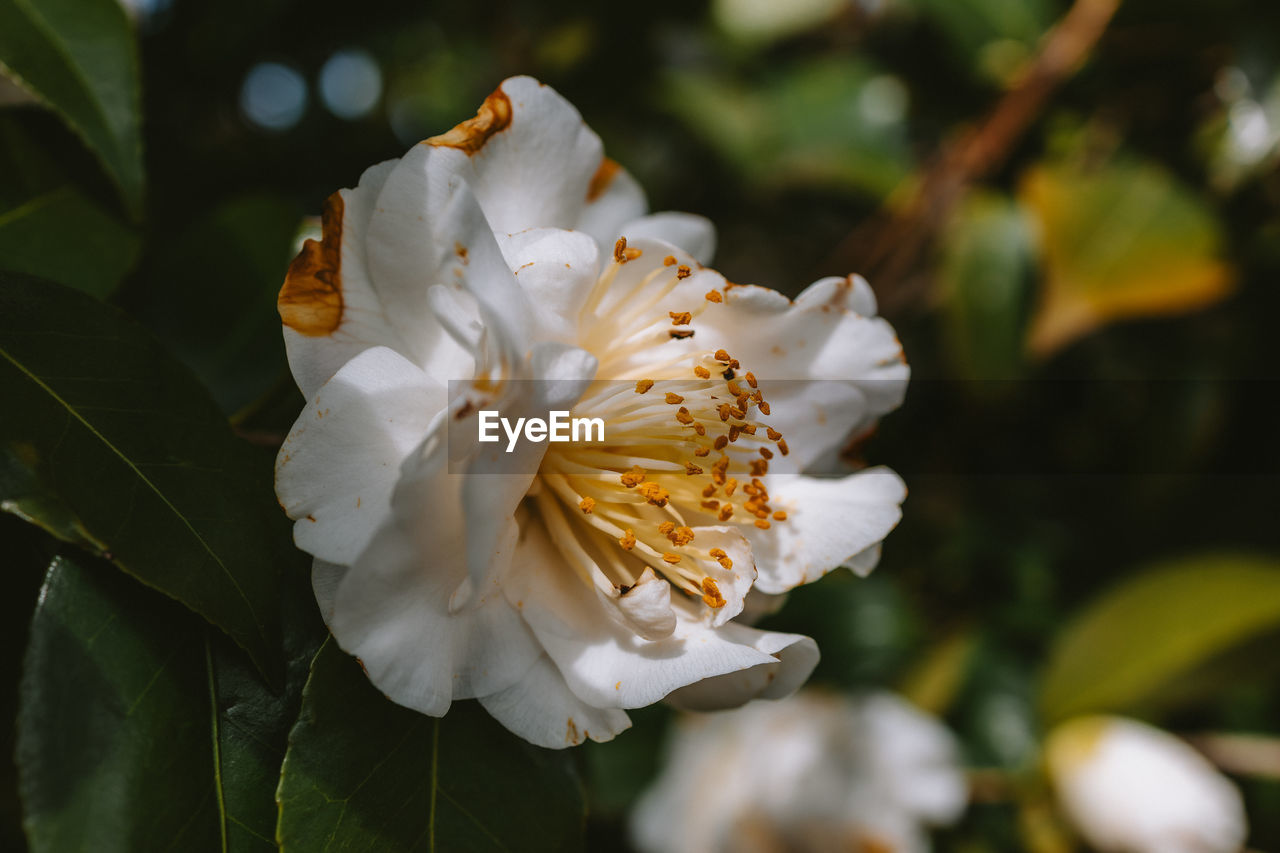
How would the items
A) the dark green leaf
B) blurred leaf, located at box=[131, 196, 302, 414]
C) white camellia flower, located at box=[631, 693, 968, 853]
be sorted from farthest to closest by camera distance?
white camellia flower, located at box=[631, 693, 968, 853] < blurred leaf, located at box=[131, 196, 302, 414] < the dark green leaf

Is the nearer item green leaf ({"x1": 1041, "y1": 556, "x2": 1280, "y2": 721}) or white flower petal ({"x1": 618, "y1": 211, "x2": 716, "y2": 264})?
white flower petal ({"x1": 618, "y1": 211, "x2": 716, "y2": 264})

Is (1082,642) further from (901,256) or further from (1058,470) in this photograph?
(901,256)

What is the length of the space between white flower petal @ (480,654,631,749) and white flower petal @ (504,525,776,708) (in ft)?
0.04

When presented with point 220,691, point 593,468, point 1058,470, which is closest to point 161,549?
point 220,691

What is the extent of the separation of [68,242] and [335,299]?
0.25 m

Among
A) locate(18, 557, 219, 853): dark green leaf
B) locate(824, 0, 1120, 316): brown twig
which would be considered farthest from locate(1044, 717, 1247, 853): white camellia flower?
locate(18, 557, 219, 853): dark green leaf

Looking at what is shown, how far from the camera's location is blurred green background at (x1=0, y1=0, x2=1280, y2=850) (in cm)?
113

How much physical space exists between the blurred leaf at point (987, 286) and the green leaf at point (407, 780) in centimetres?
86

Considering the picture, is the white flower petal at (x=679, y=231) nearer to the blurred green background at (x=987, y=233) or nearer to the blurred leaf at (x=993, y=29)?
the blurred green background at (x=987, y=233)

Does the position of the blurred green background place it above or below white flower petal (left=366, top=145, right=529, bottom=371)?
below

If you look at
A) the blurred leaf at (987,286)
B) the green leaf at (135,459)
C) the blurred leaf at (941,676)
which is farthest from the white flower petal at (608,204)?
the blurred leaf at (941,676)

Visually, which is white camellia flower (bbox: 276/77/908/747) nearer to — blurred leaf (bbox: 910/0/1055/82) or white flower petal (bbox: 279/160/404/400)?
white flower petal (bbox: 279/160/404/400)

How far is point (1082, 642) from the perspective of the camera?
1.20 meters

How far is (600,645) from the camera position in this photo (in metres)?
0.46
